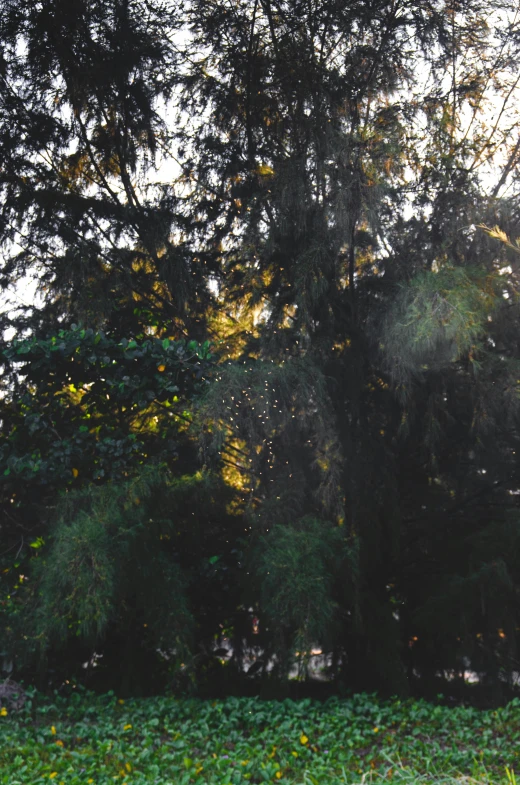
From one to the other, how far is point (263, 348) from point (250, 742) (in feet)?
7.89

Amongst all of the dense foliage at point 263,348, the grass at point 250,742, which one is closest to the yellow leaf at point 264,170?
the dense foliage at point 263,348

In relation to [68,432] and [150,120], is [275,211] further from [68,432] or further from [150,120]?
[68,432]

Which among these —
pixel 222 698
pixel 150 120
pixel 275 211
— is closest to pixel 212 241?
pixel 275 211

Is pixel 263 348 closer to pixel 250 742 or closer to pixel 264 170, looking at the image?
pixel 264 170

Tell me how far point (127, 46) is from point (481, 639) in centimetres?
478

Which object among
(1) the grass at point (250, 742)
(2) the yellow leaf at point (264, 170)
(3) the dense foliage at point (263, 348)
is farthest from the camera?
(2) the yellow leaf at point (264, 170)

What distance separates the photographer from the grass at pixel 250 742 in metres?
Result: 3.14

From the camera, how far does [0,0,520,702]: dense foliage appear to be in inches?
177

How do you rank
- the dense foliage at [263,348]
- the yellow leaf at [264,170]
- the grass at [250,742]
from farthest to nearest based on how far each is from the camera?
1. the yellow leaf at [264,170]
2. the dense foliage at [263,348]
3. the grass at [250,742]

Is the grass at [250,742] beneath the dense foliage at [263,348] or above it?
beneath

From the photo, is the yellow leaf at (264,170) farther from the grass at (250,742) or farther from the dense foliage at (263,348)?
the grass at (250,742)

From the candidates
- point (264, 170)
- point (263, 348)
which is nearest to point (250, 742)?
point (263, 348)

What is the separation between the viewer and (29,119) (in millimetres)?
5211

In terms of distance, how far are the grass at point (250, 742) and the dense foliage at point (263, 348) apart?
0.36 meters
